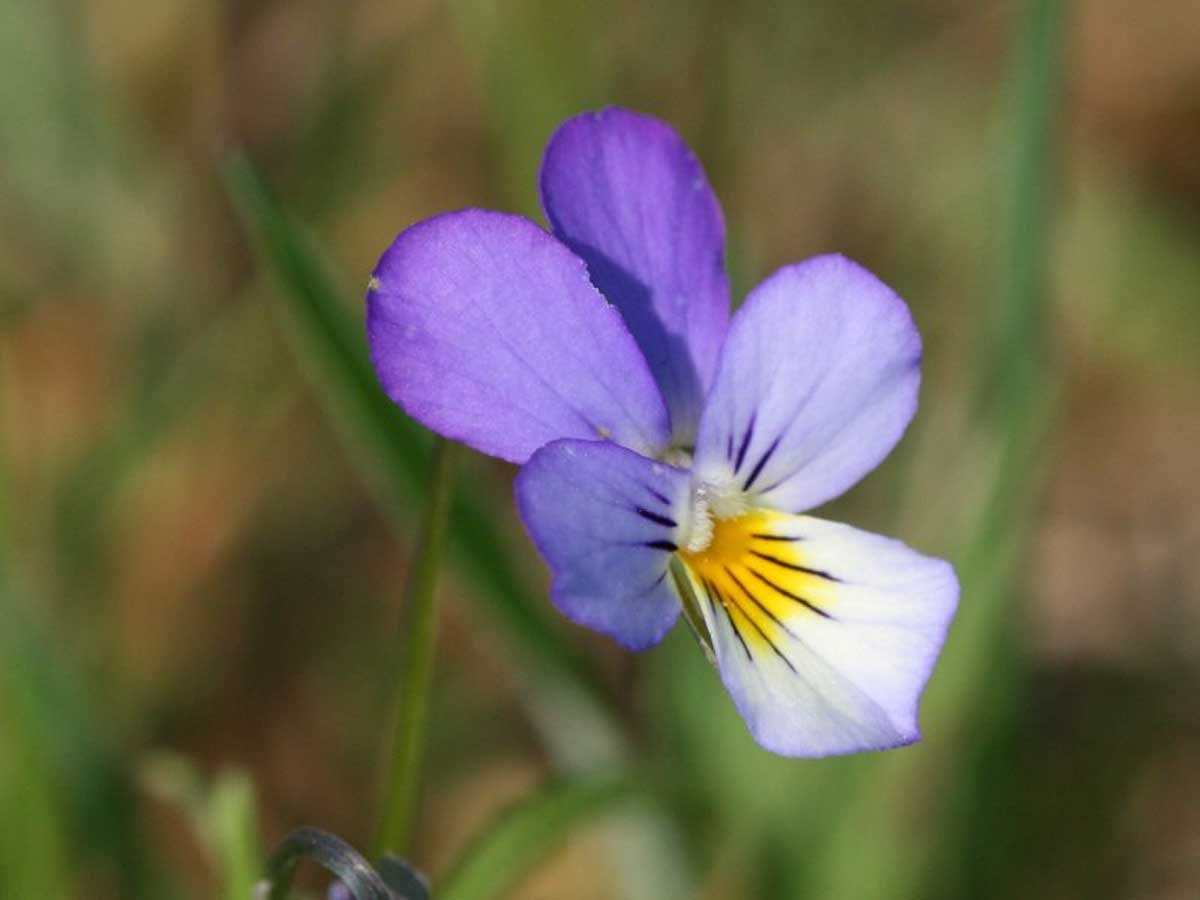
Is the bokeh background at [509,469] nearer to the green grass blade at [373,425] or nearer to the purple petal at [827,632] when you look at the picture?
the green grass blade at [373,425]

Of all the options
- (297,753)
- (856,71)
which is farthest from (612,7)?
(297,753)

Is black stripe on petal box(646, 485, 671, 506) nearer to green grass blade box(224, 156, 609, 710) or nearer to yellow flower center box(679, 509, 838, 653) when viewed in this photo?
yellow flower center box(679, 509, 838, 653)

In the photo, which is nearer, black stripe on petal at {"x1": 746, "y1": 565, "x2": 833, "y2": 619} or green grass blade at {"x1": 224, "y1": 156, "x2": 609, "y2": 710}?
black stripe on petal at {"x1": 746, "y1": 565, "x2": 833, "y2": 619}

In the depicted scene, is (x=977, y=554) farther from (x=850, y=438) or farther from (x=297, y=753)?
(x=297, y=753)

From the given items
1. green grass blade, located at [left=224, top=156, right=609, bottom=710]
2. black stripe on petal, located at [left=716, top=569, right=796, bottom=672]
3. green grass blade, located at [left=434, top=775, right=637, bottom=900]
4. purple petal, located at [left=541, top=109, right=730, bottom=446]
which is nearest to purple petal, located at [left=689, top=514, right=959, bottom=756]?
black stripe on petal, located at [left=716, top=569, right=796, bottom=672]

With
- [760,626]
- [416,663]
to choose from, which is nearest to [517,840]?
[416,663]

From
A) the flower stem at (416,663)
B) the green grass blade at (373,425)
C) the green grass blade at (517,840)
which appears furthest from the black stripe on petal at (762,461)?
the green grass blade at (373,425)

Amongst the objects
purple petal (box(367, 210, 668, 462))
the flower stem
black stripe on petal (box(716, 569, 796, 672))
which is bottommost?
the flower stem
